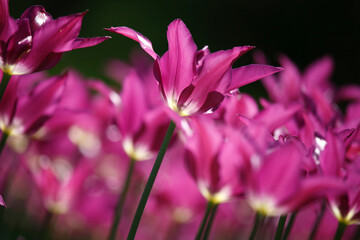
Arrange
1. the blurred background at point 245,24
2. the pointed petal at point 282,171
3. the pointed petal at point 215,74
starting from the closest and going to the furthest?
the pointed petal at point 282,171, the pointed petal at point 215,74, the blurred background at point 245,24

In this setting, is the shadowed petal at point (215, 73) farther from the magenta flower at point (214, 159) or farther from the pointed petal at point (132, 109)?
the pointed petal at point (132, 109)

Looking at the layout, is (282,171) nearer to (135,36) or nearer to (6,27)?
(135,36)

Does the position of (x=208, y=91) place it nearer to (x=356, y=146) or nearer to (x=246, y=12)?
(x=356, y=146)

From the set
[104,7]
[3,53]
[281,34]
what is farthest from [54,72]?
[3,53]

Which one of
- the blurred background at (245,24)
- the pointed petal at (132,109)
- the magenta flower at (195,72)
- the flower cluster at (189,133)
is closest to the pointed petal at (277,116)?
the flower cluster at (189,133)

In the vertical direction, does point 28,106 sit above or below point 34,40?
below

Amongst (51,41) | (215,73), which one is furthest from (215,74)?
(51,41)

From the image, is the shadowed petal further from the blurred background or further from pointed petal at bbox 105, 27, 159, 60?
the blurred background

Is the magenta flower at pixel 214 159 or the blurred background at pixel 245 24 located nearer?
the magenta flower at pixel 214 159
